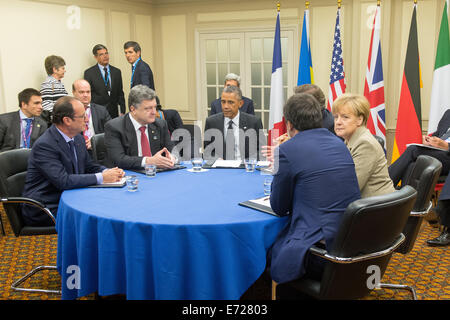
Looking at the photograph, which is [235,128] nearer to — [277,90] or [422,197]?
[277,90]

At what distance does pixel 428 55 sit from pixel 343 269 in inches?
213

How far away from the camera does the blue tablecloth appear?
247 cm

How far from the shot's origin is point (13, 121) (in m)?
5.08

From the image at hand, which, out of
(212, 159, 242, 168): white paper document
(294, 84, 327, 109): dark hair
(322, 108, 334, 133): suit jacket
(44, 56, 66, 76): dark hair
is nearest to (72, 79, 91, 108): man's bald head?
(44, 56, 66, 76): dark hair

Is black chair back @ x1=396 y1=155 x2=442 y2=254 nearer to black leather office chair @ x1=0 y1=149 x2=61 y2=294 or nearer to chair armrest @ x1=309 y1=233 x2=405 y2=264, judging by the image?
chair armrest @ x1=309 y1=233 x2=405 y2=264

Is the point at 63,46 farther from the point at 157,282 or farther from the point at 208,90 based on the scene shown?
the point at 157,282

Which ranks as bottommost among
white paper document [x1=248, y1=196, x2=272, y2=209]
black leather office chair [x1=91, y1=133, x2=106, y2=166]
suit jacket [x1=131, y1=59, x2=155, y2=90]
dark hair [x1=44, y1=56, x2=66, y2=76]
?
white paper document [x1=248, y1=196, x2=272, y2=209]

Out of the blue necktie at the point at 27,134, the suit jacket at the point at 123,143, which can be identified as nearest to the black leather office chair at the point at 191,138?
the suit jacket at the point at 123,143

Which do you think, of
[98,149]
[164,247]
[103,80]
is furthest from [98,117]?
[164,247]

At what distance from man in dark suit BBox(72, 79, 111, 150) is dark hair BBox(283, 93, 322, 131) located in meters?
3.46

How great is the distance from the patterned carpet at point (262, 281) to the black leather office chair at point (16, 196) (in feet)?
0.33

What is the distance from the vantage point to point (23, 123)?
5.15 metres

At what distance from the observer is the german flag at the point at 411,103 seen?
5.77 metres

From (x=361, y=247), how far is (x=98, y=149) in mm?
2930
